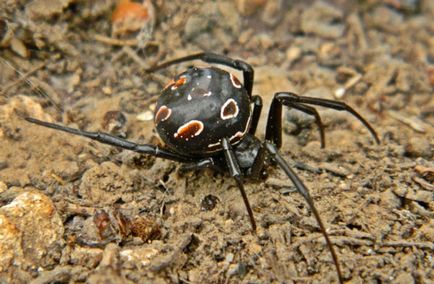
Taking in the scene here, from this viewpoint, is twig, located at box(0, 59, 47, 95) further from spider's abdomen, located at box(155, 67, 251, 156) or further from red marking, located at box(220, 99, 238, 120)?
red marking, located at box(220, 99, 238, 120)

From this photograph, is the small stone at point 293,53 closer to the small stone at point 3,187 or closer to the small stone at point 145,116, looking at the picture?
the small stone at point 145,116

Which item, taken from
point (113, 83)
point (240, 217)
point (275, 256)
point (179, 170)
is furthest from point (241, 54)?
point (275, 256)

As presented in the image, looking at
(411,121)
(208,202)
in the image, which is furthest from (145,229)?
(411,121)

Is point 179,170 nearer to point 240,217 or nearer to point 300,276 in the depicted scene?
point 240,217

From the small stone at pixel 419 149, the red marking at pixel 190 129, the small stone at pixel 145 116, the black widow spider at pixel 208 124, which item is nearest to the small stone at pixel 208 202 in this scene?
the black widow spider at pixel 208 124

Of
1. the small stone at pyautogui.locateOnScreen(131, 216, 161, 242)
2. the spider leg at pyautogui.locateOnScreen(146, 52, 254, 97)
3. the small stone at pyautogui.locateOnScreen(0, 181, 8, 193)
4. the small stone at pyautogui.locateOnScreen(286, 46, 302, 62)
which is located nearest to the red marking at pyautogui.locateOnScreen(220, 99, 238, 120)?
the spider leg at pyautogui.locateOnScreen(146, 52, 254, 97)

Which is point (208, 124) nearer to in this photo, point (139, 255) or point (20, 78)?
point (139, 255)
